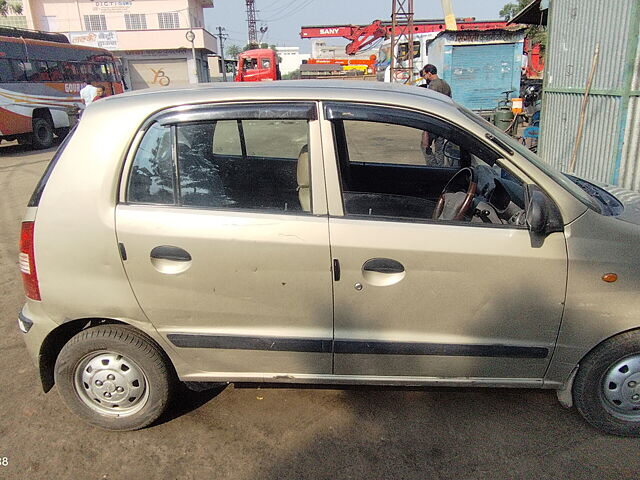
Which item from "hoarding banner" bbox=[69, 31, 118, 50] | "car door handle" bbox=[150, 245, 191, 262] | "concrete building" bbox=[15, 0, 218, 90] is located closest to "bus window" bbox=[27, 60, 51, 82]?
"car door handle" bbox=[150, 245, 191, 262]

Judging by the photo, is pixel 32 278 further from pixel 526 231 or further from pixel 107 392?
pixel 526 231

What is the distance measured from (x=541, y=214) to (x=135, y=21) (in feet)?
158

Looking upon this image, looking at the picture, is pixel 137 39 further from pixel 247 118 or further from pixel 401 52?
pixel 247 118

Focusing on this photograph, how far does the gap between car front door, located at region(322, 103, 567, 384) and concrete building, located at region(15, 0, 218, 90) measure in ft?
132

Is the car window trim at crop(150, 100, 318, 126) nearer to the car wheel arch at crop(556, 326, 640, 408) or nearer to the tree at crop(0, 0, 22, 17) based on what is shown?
the car wheel arch at crop(556, 326, 640, 408)

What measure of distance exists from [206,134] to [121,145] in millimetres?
439

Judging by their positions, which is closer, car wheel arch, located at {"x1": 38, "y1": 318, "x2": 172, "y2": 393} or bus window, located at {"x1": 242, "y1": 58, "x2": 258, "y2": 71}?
car wheel arch, located at {"x1": 38, "y1": 318, "x2": 172, "y2": 393}

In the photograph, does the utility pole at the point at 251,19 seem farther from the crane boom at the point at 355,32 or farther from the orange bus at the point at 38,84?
the orange bus at the point at 38,84

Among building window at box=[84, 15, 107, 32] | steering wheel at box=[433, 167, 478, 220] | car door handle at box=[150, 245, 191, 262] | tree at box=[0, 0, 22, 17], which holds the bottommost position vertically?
car door handle at box=[150, 245, 191, 262]

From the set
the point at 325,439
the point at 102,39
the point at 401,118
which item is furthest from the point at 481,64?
the point at 102,39

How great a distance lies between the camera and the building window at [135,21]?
42.8 metres

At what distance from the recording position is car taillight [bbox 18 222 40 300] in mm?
2512

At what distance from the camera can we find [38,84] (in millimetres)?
15352

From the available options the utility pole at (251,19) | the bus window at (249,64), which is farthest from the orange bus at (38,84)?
the utility pole at (251,19)
